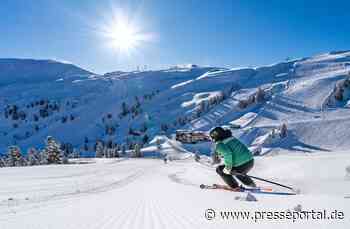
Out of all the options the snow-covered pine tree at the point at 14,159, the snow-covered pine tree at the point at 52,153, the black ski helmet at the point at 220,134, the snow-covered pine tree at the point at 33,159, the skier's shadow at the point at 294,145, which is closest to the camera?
the black ski helmet at the point at 220,134

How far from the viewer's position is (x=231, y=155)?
440 inches

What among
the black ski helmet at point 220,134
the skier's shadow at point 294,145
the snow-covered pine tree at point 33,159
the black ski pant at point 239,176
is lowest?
the skier's shadow at point 294,145

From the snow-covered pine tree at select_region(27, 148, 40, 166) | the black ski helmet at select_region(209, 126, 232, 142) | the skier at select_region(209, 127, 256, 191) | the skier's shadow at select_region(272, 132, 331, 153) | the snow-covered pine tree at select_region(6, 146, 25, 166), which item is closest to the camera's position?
the skier at select_region(209, 127, 256, 191)

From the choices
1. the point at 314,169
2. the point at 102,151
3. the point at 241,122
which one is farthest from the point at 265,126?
the point at 314,169

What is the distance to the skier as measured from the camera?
440 inches

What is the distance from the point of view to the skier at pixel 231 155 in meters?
11.2

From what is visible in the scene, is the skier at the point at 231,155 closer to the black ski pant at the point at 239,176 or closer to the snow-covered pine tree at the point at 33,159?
the black ski pant at the point at 239,176

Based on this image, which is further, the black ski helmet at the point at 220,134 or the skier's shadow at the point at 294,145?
the skier's shadow at the point at 294,145

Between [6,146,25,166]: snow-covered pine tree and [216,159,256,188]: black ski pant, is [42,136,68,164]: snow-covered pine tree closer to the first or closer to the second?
[6,146,25,166]: snow-covered pine tree

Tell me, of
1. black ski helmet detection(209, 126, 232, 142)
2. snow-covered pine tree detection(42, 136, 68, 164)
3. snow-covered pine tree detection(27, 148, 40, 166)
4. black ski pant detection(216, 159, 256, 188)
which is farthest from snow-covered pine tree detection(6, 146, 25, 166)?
black ski helmet detection(209, 126, 232, 142)

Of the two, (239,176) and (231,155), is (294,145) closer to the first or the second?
(239,176)

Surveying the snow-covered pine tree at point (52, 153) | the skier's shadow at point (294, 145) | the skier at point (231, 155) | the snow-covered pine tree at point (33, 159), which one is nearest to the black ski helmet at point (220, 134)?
the skier at point (231, 155)

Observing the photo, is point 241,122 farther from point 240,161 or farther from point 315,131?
point 240,161

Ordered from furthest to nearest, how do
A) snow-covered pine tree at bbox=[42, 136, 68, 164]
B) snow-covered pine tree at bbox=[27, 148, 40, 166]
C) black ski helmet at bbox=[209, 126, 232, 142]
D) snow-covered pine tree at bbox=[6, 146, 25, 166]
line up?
1. snow-covered pine tree at bbox=[27, 148, 40, 166]
2. snow-covered pine tree at bbox=[6, 146, 25, 166]
3. snow-covered pine tree at bbox=[42, 136, 68, 164]
4. black ski helmet at bbox=[209, 126, 232, 142]
